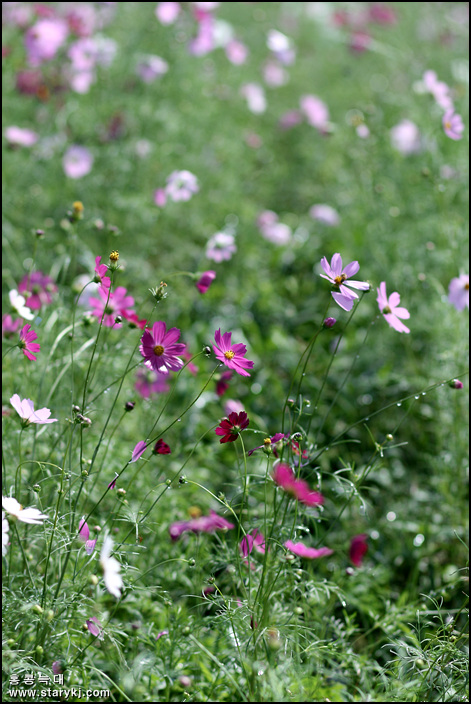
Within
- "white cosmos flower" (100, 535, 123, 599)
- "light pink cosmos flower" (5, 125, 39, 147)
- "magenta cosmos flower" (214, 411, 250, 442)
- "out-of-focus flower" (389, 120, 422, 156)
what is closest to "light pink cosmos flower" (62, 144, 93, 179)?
"light pink cosmos flower" (5, 125, 39, 147)

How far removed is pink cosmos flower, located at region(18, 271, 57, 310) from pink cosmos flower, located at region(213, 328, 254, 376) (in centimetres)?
55

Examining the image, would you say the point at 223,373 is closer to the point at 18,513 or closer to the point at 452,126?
the point at 18,513

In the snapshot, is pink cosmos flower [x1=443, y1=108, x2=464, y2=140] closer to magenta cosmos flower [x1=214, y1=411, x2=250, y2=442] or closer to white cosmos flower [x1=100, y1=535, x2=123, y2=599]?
magenta cosmos flower [x1=214, y1=411, x2=250, y2=442]

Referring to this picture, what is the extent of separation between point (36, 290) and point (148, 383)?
0.36m

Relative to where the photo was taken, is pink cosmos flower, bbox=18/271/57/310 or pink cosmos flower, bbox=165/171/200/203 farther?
pink cosmos flower, bbox=165/171/200/203

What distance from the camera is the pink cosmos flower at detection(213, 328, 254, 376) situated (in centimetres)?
101

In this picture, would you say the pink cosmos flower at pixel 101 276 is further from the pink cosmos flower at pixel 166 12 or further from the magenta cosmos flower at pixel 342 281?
the pink cosmos flower at pixel 166 12

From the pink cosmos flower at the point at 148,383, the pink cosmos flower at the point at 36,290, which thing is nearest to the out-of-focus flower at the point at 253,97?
the pink cosmos flower at the point at 36,290

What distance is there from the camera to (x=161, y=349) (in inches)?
40.0

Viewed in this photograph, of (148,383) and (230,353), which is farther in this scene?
(148,383)

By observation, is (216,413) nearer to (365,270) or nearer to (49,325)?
(49,325)

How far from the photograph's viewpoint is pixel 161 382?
1676 millimetres

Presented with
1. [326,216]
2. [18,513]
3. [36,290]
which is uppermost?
[18,513]

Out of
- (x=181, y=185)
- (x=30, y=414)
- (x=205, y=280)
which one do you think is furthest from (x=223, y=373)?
(x=181, y=185)
